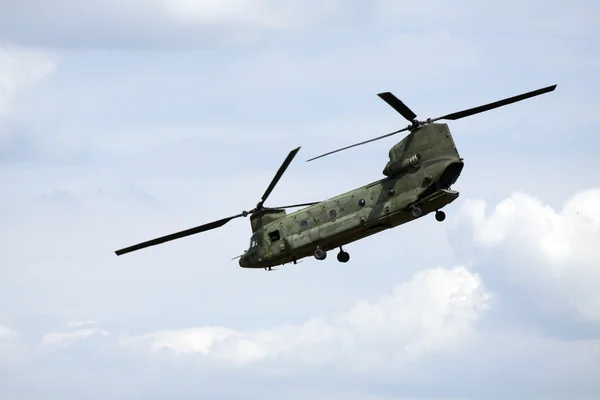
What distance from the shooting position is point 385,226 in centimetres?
9244

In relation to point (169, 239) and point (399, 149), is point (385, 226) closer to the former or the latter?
point (399, 149)

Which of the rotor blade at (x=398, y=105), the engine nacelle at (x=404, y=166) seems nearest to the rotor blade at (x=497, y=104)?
the rotor blade at (x=398, y=105)

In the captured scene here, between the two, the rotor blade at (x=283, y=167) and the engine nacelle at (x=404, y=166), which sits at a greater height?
the rotor blade at (x=283, y=167)

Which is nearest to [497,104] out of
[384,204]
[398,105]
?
[398,105]

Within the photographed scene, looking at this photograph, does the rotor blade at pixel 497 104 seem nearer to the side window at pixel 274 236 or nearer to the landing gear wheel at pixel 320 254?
the landing gear wheel at pixel 320 254

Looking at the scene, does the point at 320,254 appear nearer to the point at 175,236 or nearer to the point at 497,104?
the point at 175,236

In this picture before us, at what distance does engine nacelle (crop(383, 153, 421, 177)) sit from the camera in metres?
89.9

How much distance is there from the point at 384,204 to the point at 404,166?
291 cm

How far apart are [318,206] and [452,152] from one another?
35.0ft

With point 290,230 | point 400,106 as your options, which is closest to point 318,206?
point 290,230

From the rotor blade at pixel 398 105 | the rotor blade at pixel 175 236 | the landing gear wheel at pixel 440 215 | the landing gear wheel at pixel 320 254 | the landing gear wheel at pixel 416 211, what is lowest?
the landing gear wheel at pixel 440 215

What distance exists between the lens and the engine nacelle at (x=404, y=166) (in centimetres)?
8988

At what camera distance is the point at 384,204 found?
3578 inches

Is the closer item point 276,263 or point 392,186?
point 392,186
